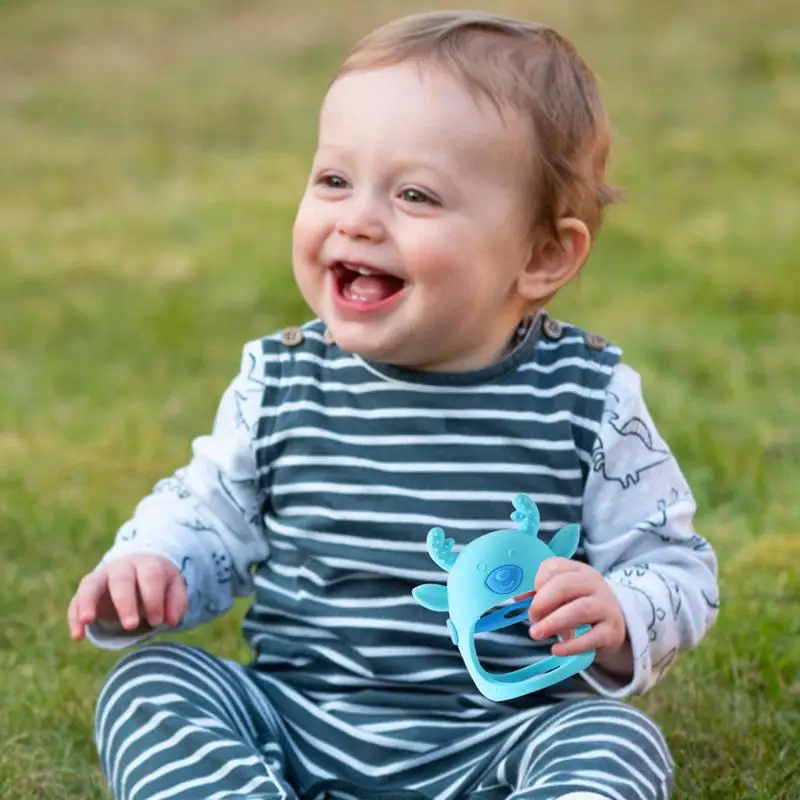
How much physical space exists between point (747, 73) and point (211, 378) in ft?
16.4

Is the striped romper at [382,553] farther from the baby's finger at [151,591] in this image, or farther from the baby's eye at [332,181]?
the baby's eye at [332,181]

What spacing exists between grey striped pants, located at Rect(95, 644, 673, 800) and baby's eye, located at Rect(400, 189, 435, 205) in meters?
0.64

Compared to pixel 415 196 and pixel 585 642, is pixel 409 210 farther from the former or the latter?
pixel 585 642

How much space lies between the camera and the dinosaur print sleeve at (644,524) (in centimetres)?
206

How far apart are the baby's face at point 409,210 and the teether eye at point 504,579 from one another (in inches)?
15.4

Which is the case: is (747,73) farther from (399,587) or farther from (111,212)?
(399,587)

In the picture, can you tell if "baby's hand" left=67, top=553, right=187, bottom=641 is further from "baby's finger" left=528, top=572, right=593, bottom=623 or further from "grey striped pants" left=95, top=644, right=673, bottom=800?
"baby's finger" left=528, top=572, right=593, bottom=623

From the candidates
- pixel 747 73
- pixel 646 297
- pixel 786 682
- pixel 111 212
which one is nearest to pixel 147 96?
pixel 111 212

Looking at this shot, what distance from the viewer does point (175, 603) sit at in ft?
6.88

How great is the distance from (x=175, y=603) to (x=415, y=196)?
0.62 metres

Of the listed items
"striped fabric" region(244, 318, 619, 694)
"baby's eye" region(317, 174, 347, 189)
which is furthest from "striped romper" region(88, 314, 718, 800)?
"baby's eye" region(317, 174, 347, 189)

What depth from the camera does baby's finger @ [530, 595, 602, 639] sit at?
1799 mm

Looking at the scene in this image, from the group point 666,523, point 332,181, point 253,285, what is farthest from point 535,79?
point 253,285

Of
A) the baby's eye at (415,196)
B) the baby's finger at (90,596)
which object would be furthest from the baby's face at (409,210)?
the baby's finger at (90,596)
